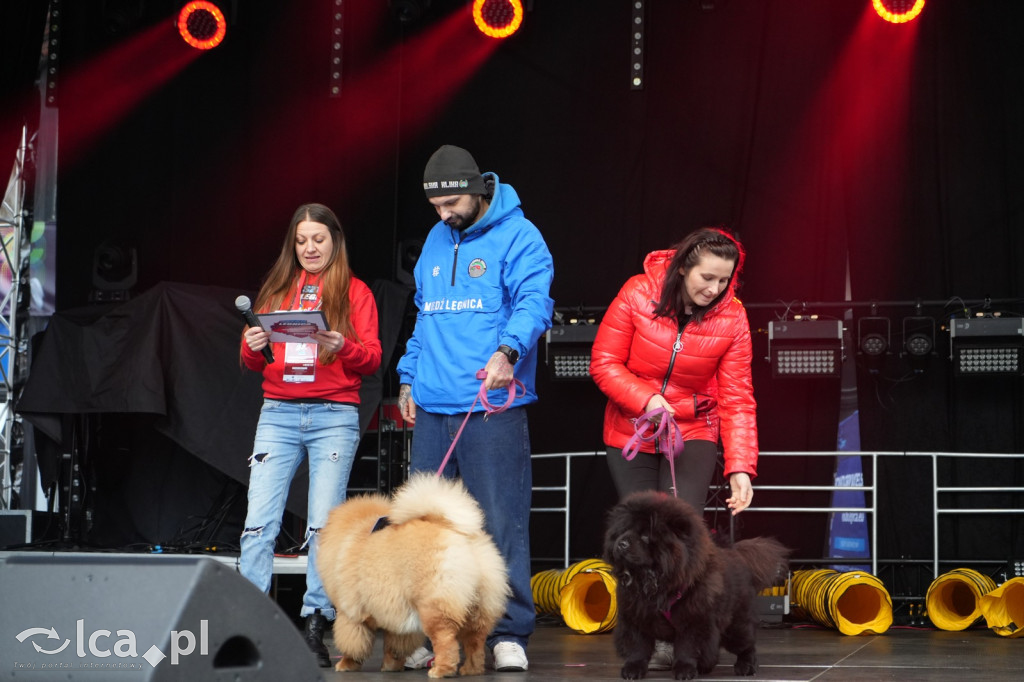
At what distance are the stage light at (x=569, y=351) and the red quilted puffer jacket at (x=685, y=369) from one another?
287cm

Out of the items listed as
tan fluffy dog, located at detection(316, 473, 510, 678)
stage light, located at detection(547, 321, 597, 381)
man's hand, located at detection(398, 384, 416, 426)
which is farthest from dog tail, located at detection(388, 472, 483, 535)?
stage light, located at detection(547, 321, 597, 381)

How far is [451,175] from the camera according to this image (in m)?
4.16

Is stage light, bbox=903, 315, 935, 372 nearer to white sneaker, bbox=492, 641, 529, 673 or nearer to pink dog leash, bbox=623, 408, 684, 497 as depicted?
pink dog leash, bbox=623, 408, 684, 497

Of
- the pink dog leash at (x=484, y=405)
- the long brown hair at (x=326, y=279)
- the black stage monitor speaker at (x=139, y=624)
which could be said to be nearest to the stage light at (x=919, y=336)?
the pink dog leash at (x=484, y=405)

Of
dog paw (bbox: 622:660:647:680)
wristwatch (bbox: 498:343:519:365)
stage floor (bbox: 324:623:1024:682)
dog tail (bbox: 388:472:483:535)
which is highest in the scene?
wristwatch (bbox: 498:343:519:365)

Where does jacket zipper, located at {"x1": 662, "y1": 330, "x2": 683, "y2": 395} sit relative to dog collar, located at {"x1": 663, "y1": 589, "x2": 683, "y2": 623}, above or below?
above

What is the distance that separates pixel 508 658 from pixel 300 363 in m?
1.39

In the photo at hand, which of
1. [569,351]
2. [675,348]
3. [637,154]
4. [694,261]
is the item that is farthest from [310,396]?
[637,154]

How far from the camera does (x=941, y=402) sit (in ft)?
24.3

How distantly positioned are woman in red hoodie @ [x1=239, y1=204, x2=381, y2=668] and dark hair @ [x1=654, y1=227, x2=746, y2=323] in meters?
1.19

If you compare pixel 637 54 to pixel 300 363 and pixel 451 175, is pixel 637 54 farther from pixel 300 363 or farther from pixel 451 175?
pixel 300 363

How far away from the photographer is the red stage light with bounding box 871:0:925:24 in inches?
285

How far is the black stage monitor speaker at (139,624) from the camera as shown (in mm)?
2416

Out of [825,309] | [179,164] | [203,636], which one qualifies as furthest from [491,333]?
[179,164]
